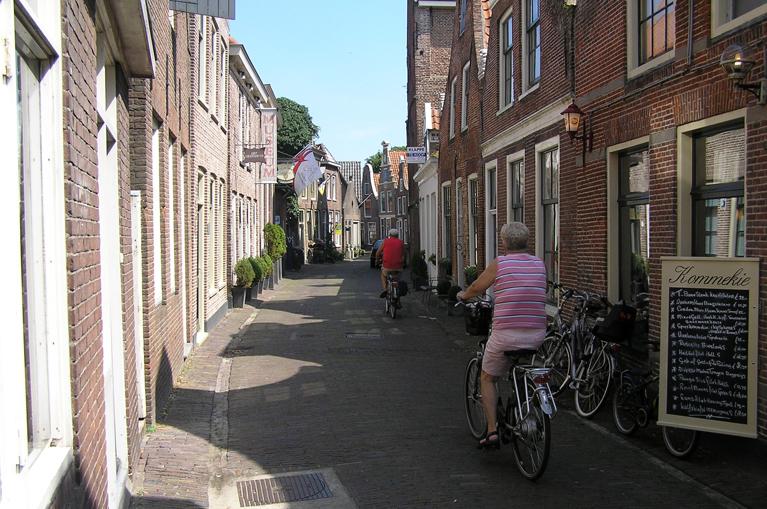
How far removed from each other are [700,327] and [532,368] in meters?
1.40

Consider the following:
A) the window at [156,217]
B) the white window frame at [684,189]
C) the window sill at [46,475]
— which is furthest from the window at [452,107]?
the window sill at [46,475]

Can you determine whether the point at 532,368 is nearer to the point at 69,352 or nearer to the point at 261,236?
the point at 69,352

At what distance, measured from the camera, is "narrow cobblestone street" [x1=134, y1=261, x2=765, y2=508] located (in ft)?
17.1

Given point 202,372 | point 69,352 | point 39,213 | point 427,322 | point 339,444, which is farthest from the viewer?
point 427,322

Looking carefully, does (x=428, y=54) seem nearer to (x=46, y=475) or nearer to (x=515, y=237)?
(x=515, y=237)

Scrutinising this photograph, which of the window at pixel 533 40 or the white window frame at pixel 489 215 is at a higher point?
the window at pixel 533 40

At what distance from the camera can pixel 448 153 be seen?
2094 cm

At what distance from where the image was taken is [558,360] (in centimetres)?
839

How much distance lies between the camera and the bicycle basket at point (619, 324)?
276 inches

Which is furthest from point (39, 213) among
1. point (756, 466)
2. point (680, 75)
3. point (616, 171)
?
point (616, 171)

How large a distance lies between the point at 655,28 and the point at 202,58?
28.4 ft

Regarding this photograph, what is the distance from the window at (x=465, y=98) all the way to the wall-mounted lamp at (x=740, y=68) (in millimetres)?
12435

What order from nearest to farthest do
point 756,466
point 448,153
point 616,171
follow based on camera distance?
point 756,466 < point 616,171 < point 448,153

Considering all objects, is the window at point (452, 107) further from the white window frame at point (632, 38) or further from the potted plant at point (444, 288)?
the white window frame at point (632, 38)
